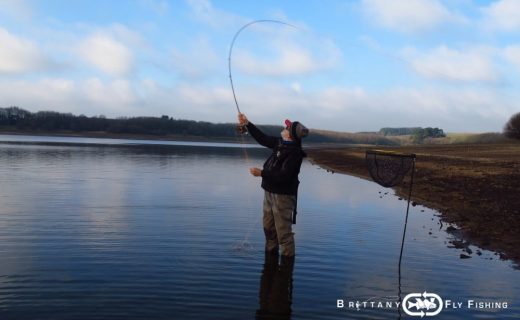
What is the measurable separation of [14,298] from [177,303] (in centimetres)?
219

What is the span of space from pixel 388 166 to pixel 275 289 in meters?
4.14

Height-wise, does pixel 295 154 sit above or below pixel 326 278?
above

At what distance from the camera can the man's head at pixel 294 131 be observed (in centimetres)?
848

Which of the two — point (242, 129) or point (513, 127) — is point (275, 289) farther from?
point (513, 127)

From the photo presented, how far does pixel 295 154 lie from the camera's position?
8.45 m

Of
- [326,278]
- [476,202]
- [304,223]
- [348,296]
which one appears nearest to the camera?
[348,296]

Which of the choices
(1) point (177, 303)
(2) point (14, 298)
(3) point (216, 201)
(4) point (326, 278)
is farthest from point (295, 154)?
(3) point (216, 201)

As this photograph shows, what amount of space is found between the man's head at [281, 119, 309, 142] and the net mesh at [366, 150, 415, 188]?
2.36 m

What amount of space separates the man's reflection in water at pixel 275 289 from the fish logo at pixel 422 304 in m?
1.68

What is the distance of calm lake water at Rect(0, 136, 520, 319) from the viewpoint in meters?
6.77

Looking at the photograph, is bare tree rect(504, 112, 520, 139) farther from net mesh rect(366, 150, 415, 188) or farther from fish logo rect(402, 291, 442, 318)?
fish logo rect(402, 291, 442, 318)

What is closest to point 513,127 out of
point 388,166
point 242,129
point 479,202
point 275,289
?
point 479,202

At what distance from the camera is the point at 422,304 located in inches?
284

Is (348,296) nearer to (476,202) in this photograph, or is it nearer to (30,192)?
(476,202)
